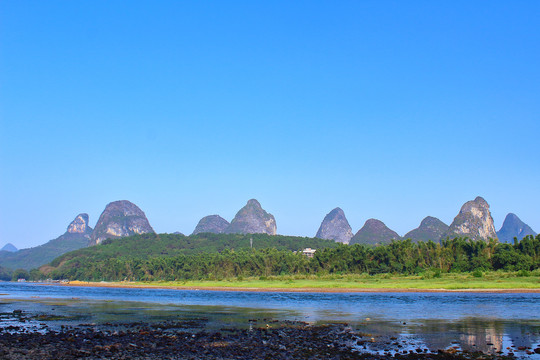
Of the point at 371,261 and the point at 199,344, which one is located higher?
the point at 371,261

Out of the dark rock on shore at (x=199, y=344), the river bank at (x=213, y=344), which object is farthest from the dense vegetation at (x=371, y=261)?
the dark rock on shore at (x=199, y=344)

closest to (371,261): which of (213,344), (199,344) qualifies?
(213,344)

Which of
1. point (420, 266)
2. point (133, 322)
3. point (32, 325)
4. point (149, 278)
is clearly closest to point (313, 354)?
point (133, 322)

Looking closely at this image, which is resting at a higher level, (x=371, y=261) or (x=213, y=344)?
(x=371, y=261)

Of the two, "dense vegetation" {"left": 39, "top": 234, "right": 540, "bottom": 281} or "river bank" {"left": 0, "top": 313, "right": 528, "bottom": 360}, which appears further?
"dense vegetation" {"left": 39, "top": 234, "right": 540, "bottom": 281}

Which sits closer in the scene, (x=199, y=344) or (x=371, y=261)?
(x=199, y=344)

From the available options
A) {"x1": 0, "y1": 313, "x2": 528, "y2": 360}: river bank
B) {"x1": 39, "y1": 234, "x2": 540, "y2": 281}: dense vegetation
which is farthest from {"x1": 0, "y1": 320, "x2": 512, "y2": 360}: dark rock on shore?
{"x1": 39, "y1": 234, "x2": 540, "y2": 281}: dense vegetation

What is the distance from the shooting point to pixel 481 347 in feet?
65.7

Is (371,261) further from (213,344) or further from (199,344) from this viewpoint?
(199,344)

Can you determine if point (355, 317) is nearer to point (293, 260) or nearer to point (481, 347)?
point (481, 347)

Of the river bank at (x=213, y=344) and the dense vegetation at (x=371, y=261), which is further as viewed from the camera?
the dense vegetation at (x=371, y=261)

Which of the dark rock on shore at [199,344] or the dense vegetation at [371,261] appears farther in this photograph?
the dense vegetation at [371,261]

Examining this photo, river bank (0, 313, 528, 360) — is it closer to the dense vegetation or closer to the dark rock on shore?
the dark rock on shore

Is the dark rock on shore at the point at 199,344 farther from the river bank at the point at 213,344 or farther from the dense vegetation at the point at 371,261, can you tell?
the dense vegetation at the point at 371,261
